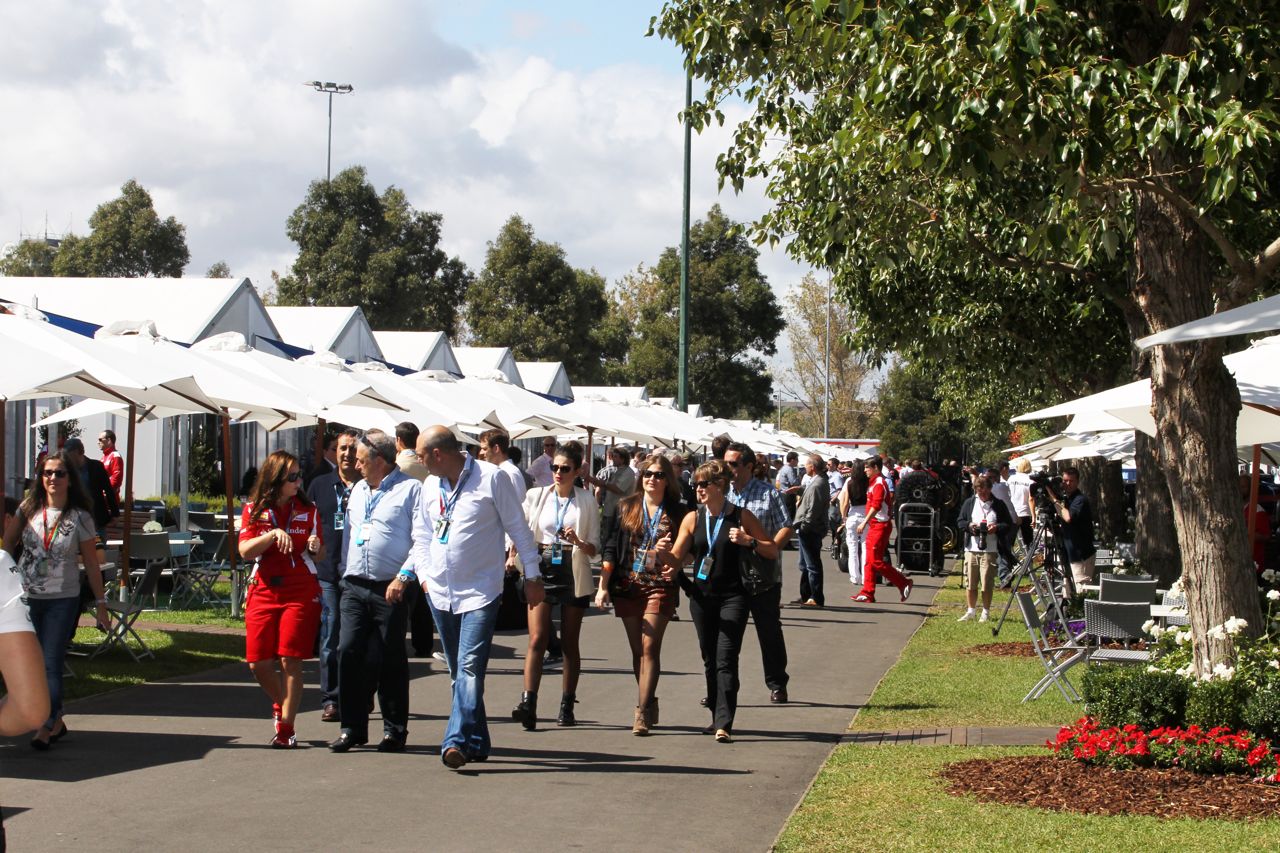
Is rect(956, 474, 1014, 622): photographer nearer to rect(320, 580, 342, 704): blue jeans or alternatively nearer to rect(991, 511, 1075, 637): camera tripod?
rect(991, 511, 1075, 637): camera tripod

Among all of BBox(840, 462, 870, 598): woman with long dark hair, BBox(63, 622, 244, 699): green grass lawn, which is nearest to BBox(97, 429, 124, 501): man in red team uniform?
BBox(63, 622, 244, 699): green grass lawn

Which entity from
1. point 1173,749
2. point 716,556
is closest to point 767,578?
point 716,556

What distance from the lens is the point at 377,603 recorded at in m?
8.87

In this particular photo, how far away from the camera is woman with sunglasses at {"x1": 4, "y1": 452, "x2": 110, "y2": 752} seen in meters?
8.65

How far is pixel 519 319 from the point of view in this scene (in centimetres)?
6034

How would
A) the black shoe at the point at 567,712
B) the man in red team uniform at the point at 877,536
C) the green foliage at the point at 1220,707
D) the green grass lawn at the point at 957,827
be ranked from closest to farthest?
the green grass lawn at the point at 957,827
the green foliage at the point at 1220,707
the black shoe at the point at 567,712
the man in red team uniform at the point at 877,536

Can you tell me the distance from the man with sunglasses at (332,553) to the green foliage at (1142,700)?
4.65m

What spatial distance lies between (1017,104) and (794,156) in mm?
3737

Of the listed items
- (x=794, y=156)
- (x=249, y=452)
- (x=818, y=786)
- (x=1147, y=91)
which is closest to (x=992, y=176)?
(x=794, y=156)

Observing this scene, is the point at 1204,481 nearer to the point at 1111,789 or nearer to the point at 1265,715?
the point at 1265,715

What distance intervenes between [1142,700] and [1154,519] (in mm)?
9104

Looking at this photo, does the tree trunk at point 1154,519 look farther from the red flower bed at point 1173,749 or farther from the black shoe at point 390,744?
the black shoe at point 390,744

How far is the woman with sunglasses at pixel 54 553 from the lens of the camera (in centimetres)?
865

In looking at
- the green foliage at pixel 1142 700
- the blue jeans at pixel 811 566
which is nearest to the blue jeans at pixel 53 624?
the green foliage at pixel 1142 700
